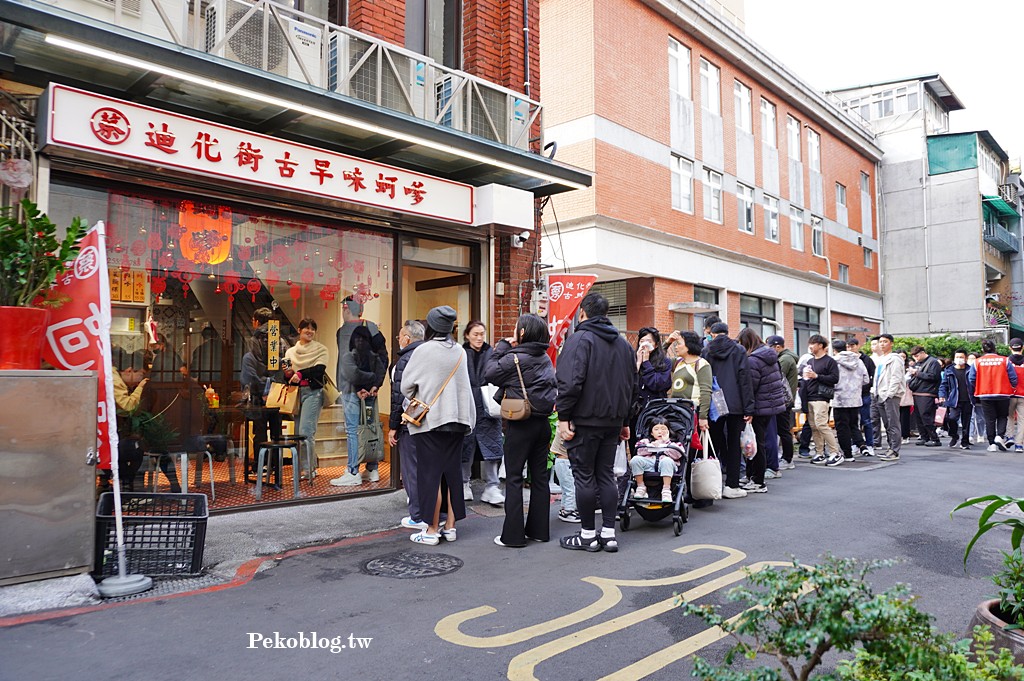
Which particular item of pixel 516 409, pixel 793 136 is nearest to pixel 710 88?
pixel 793 136

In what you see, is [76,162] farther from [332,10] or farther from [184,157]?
[332,10]

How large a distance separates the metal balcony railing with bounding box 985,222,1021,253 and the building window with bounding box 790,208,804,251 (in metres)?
17.9

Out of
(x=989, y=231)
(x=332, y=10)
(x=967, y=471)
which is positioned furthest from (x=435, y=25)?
(x=989, y=231)

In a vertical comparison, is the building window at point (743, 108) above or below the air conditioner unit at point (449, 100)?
above

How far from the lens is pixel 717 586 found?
5.02 meters

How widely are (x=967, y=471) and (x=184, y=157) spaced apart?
37.6ft

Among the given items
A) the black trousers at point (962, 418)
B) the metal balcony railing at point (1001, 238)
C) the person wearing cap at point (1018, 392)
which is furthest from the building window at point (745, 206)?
the metal balcony railing at point (1001, 238)

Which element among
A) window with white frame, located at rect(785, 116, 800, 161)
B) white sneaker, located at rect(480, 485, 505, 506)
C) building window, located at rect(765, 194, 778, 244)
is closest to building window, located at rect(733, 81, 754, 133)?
building window, located at rect(765, 194, 778, 244)

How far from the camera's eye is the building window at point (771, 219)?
2492cm

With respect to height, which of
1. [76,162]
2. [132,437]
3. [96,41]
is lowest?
[132,437]

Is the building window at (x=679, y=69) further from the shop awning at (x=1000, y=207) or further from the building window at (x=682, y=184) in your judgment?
the shop awning at (x=1000, y=207)

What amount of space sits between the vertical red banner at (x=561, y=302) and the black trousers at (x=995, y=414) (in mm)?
8763

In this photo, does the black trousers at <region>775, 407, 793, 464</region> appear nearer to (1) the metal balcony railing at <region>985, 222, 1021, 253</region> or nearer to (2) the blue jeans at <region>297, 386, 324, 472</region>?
(2) the blue jeans at <region>297, 386, 324, 472</region>

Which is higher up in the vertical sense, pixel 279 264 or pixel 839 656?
pixel 279 264
